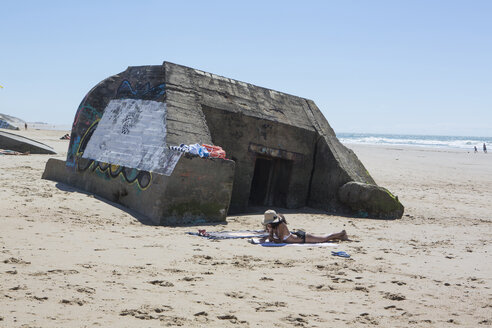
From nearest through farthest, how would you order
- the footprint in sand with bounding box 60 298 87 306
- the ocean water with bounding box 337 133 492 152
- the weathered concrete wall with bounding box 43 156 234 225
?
1. the footprint in sand with bounding box 60 298 87 306
2. the weathered concrete wall with bounding box 43 156 234 225
3. the ocean water with bounding box 337 133 492 152

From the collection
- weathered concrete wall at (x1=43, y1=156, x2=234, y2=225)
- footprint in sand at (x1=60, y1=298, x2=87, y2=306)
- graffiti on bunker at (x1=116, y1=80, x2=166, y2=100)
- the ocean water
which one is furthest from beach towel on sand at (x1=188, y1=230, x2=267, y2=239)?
the ocean water

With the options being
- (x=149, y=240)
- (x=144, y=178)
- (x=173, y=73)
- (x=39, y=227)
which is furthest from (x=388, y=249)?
(x=173, y=73)

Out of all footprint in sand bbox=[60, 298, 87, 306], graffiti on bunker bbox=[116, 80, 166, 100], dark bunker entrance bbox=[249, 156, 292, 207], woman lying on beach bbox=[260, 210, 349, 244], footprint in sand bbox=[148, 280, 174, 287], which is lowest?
footprint in sand bbox=[60, 298, 87, 306]

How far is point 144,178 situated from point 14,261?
377cm

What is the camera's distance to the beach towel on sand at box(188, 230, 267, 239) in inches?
305

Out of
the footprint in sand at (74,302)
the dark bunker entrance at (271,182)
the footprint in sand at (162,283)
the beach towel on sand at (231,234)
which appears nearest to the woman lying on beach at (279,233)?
the beach towel on sand at (231,234)

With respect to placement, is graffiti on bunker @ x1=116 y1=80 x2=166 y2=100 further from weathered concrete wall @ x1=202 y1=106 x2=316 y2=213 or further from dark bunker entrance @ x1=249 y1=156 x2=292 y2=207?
dark bunker entrance @ x1=249 y1=156 x2=292 y2=207

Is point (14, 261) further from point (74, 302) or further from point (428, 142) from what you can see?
point (428, 142)

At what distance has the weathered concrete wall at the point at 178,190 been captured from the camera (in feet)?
27.8

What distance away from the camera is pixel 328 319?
4.21 meters

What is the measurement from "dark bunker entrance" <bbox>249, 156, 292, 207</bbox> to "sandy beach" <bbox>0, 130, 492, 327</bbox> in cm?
257

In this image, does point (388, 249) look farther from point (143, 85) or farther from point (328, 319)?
point (143, 85)

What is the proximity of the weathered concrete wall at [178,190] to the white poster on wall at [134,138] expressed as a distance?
19 centimetres

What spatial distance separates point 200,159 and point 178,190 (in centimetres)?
67
